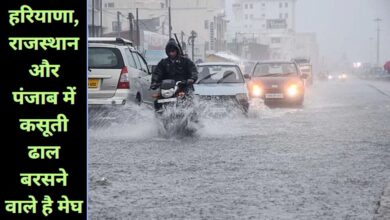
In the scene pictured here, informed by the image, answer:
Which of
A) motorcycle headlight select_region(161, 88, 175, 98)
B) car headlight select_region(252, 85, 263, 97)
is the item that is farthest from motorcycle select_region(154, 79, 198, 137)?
car headlight select_region(252, 85, 263, 97)

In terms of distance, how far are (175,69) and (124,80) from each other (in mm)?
1331

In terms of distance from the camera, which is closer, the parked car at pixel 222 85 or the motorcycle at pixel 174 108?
the motorcycle at pixel 174 108

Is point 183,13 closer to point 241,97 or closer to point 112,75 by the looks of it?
point 241,97

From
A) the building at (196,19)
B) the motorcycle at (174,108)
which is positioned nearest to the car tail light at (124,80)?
the motorcycle at (174,108)

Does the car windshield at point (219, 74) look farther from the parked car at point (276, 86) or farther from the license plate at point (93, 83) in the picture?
the license plate at point (93, 83)

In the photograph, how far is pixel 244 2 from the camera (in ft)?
637

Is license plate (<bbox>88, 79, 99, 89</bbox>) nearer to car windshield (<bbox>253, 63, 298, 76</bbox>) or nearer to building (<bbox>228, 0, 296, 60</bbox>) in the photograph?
car windshield (<bbox>253, 63, 298, 76</bbox>)

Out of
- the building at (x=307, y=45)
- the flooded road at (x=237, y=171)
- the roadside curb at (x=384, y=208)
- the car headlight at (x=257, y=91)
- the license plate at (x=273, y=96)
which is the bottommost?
the flooded road at (x=237, y=171)

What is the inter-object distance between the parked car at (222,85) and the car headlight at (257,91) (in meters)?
3.97

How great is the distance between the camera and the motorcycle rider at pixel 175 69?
12.9 metres

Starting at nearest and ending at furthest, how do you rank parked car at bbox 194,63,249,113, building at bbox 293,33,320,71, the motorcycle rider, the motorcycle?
1. the motorcycle
2. the motorcycle rider
3. parked car at bbox 194,63,249,113
4. building at bbox 293,33,320,71

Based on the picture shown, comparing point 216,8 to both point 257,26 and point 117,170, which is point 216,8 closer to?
point 257,26

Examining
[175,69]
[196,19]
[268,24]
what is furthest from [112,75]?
[268,24]

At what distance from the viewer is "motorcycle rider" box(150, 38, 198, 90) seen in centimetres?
1289
